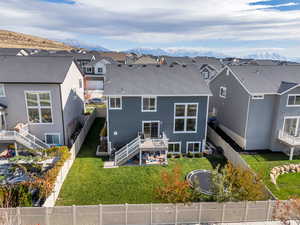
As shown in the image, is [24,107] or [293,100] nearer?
[24,107]

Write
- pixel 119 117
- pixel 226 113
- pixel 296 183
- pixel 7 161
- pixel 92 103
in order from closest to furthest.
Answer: pixel 296 183, pixel 7 161, pixel 119 117, pixel 226 113, pixel 92 103

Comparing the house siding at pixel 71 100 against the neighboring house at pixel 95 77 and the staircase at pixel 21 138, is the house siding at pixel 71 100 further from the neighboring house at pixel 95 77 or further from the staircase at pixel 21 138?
the neighboring house at pixel 95 77

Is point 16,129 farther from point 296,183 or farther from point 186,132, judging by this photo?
point 296,183

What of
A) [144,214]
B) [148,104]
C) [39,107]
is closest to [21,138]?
[39,107]

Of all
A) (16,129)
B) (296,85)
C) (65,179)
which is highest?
(296,85)

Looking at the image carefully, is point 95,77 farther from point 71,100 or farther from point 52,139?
point 52,139

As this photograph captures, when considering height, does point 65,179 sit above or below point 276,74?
below

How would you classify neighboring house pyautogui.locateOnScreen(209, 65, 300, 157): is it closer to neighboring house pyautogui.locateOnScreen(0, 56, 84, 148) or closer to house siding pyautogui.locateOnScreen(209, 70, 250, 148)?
house siding pyautogui.locateOnScreen(209, 70, 250, 148)

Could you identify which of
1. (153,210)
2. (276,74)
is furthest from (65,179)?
(276,74)
